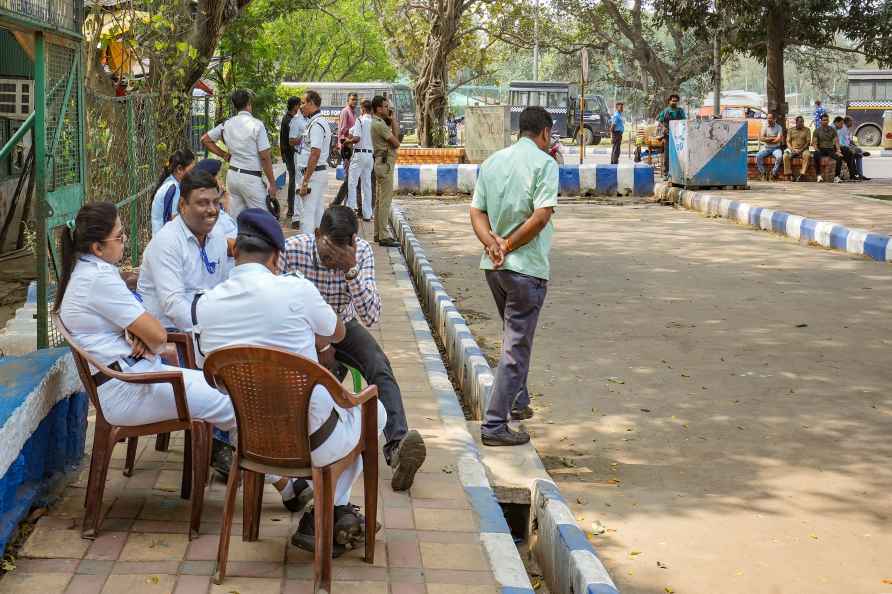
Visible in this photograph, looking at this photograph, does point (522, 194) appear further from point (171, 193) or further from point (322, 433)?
point (322, 433)

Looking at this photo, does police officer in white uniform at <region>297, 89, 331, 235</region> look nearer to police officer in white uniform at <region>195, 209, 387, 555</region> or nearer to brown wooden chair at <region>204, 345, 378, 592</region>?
police officer in white uniform at <region>195, 209, 387, 555</region>

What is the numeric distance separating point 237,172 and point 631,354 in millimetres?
4400

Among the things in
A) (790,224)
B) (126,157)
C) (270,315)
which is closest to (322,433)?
(270,315)

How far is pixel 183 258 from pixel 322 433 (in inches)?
65.0

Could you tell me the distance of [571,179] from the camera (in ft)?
70.3

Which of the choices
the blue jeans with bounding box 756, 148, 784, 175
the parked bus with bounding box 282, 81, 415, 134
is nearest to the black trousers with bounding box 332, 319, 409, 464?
the blue jeans with bounding box 756, 148, 784, 175

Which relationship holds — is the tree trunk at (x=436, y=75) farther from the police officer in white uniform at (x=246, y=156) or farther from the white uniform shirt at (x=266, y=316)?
the white uniform shirt at (x=266, y=316)

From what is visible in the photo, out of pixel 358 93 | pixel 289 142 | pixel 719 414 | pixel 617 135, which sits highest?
pixel 358 93

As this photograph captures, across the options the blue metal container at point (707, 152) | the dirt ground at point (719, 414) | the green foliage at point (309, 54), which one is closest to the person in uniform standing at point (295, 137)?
the dirt ground at point (719, 414)

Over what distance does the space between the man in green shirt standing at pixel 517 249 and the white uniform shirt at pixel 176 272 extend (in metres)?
1.44

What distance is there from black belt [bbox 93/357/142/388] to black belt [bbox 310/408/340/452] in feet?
3.12

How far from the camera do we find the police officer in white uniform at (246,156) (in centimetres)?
1048

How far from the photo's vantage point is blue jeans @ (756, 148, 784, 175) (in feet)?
79.2

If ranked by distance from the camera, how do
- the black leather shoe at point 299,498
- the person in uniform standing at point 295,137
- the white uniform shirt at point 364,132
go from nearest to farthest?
the black leather shoe at point 299,498 → the white uniform shirt at point 364,132 → the person in uniform standing at point 295,137
